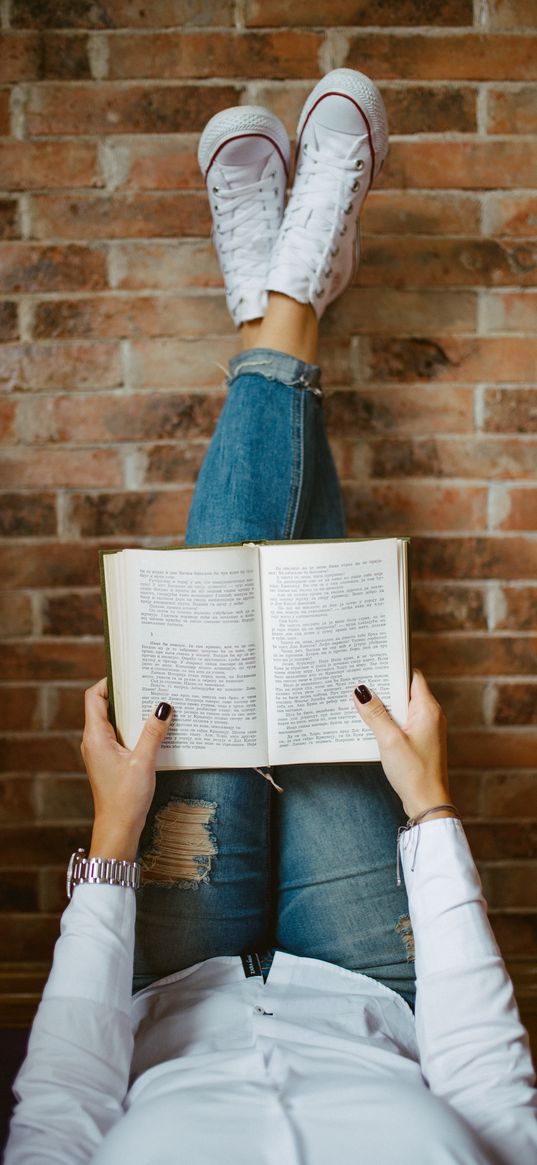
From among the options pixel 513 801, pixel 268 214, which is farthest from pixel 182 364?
pixel 513 801

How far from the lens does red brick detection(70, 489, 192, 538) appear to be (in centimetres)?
108

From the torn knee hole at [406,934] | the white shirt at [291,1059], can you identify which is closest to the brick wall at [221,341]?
the torn knee hole at [406,934]

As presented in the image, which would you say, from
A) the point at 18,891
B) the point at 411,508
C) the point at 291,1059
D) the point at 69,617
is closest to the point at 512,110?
the point at 411,508

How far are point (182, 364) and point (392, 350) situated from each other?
11.9 inches

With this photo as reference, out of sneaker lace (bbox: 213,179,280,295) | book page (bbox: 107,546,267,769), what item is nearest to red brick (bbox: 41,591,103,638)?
book page (bbox: 107,546,267,769)

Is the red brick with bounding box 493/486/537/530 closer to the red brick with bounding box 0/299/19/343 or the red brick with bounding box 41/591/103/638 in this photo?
the red brick with bounding box 41/591/103/638

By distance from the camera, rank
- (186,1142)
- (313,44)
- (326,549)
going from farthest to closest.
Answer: (313,44)
(326,549)
(186,1142)

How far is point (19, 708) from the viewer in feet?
3.65

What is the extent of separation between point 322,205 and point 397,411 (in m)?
0.29

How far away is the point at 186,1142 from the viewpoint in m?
0.47

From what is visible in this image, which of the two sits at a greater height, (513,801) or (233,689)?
(233,689)

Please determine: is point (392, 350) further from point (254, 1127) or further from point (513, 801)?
point (254, 1127)

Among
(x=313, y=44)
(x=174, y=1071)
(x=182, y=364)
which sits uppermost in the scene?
(x=313, y=44)

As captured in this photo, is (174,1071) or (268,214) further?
(268,214)
